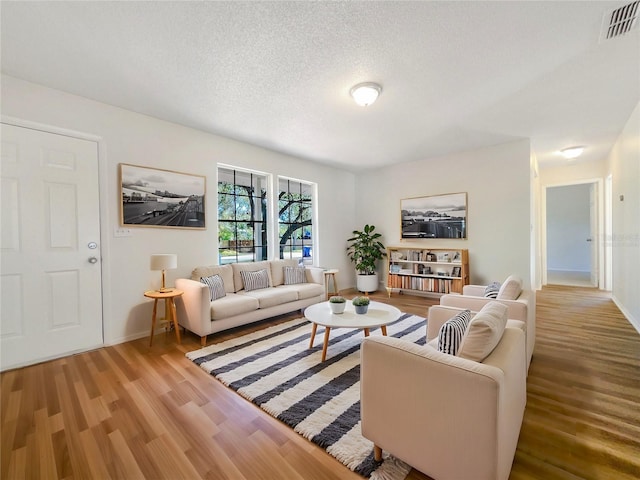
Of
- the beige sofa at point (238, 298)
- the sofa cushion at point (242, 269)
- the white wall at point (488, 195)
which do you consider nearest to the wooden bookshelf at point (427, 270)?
the white wall at point (488, 195)

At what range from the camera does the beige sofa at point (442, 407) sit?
1.06 meters

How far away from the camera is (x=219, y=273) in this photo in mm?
3621

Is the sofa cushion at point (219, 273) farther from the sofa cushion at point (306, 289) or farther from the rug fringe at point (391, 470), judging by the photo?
the rug fringe at point (391, 470)

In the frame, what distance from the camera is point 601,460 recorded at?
1.40m

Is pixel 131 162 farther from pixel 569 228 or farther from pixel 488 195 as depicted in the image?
pixel 569 228

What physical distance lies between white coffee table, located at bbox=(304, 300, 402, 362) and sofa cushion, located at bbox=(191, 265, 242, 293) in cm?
131

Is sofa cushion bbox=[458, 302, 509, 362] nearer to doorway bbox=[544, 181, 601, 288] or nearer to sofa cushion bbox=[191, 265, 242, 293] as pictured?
sofa cushion bbox=[191, 265, 242, 293]

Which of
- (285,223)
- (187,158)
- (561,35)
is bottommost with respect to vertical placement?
(285,223)

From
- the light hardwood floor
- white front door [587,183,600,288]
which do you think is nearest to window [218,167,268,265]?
the light hardwood floor

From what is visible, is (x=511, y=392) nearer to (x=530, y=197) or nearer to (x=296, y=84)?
(x=296, y=84)

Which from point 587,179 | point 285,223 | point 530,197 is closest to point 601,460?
point 530,197

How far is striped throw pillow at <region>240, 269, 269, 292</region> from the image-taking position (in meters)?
3.79

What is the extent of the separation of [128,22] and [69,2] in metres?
0.30

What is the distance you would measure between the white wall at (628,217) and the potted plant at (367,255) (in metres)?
3.43
